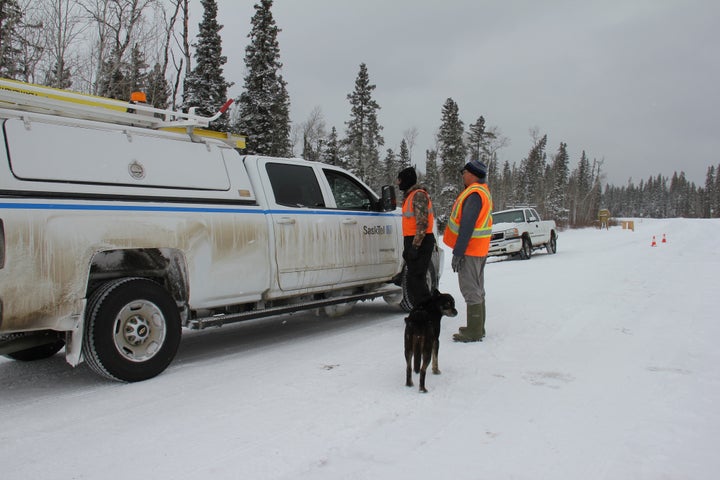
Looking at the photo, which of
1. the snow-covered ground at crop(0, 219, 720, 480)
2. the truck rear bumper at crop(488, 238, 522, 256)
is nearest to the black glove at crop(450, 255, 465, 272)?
the snow-covered ground at crop(0, 219, 720, 480)

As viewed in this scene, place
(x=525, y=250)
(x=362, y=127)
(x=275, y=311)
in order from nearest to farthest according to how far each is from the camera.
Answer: (x=275, y=311) < (x=525, y=250) < (x=362, y=127)

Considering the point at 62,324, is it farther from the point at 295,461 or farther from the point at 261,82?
the point at 261,82

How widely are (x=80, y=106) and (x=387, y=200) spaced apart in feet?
A: 12.7

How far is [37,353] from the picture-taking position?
16.7 ft

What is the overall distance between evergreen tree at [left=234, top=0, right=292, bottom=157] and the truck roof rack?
2439 cm

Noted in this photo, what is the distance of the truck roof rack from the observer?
403 cm

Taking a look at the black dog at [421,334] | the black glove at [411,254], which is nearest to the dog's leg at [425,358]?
the black dog at [421,334]

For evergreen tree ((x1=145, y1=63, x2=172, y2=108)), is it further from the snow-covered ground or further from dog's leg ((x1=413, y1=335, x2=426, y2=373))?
dog's leg ((x1=413, y1=335, x2=426, y2=373))

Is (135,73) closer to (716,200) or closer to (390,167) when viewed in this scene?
(390,167)

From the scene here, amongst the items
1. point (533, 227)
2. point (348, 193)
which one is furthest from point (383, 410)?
point (533, 227)

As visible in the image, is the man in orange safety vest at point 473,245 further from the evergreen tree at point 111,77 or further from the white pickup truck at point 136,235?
the evergreen tree at point 111,77

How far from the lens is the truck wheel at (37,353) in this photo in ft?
16.4

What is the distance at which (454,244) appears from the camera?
600 cm

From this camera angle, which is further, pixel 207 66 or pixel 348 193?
pixel 207 66
